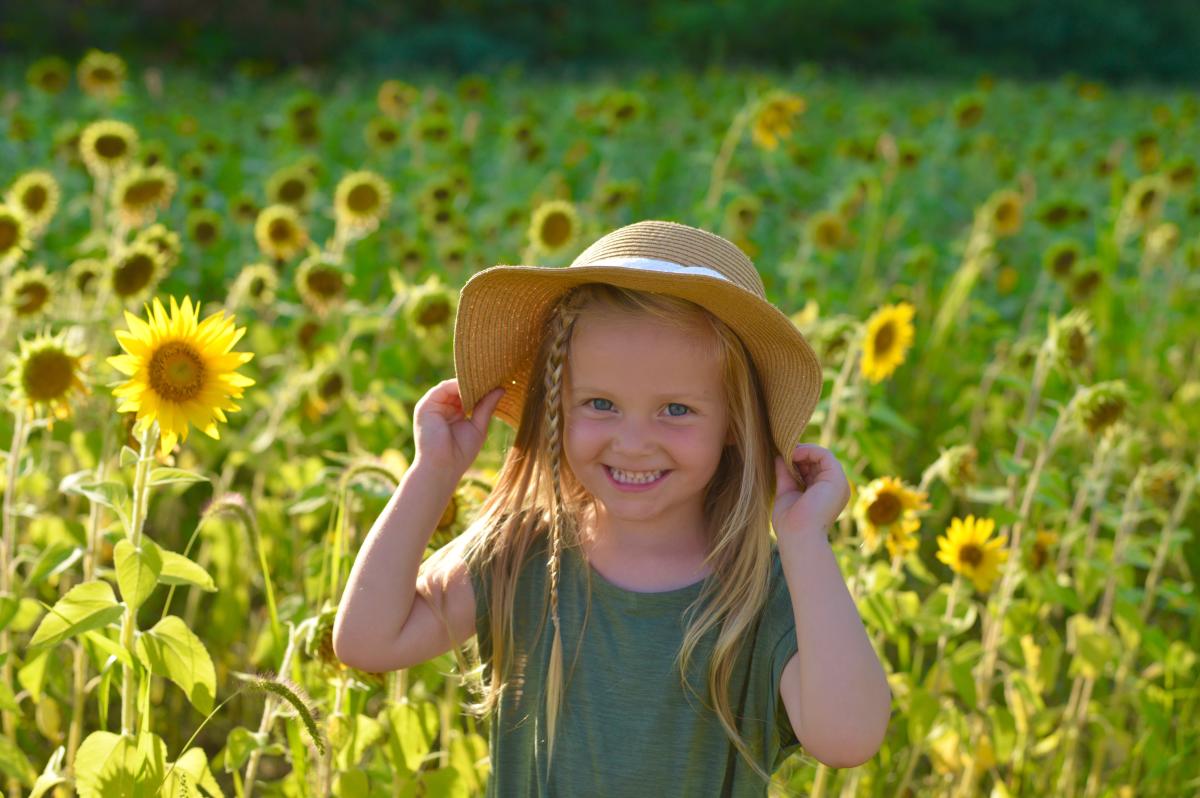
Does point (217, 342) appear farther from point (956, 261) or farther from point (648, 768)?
point (956, 261)

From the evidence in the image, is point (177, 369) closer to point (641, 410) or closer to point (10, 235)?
point (641, 410)

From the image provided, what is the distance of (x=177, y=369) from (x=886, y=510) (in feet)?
3.03

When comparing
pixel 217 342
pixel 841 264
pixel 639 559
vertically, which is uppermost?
pixel 841 264

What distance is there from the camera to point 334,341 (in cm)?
293

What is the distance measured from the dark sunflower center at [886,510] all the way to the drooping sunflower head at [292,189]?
217 centimetres

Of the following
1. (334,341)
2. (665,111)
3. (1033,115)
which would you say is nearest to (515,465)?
(334,341)

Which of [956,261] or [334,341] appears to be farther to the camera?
[956,261]

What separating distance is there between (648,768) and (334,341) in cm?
156

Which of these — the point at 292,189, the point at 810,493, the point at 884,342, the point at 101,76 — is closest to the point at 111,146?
the point at 292,189

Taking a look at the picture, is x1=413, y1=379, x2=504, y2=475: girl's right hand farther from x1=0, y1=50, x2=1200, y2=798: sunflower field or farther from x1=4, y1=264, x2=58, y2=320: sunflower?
x1=4, y1=264, x2=58, y2=320: sunflower

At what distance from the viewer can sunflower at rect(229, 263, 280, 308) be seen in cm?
280

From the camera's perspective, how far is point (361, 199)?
128 inches

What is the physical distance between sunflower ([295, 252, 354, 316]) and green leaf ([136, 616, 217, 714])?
1277mm

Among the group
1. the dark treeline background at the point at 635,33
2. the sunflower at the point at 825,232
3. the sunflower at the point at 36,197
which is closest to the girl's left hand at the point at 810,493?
the sunflower at the point at 36,197
